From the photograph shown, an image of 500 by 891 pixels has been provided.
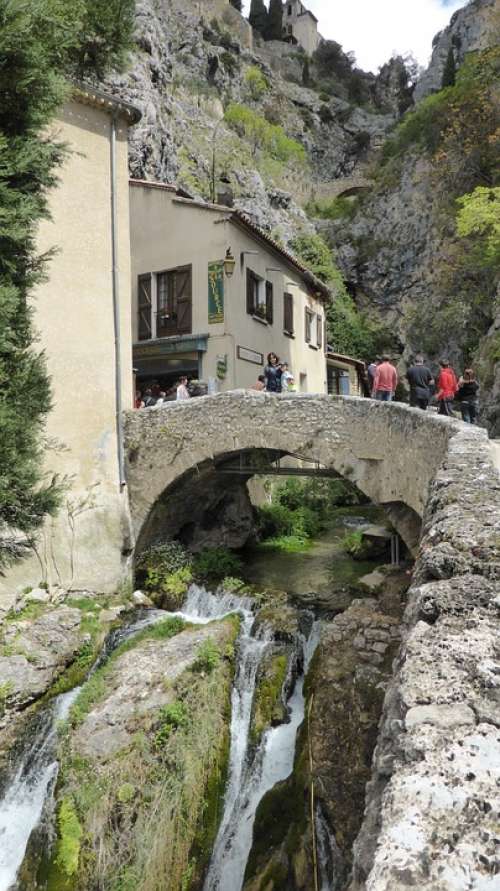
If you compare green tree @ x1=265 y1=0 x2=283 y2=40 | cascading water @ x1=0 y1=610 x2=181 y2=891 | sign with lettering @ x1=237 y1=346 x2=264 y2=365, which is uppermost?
green tree @ x1=265 y1=0 x2=283 y2=40

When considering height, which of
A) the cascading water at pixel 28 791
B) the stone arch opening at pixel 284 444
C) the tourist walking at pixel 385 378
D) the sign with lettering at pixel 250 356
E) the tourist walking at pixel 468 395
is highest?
the sign with lettering at pixel 250 356

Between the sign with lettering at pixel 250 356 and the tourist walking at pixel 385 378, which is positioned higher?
the sign with lettering at pixel 250 356

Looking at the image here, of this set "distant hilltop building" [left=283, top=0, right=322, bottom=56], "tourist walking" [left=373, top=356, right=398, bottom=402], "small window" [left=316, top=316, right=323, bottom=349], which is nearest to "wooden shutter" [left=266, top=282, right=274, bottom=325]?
"small window" [left=316, top=316, right=323, bottom=349]

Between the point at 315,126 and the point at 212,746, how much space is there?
55.8 m

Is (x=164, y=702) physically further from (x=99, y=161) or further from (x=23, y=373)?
(x=99, y=161)

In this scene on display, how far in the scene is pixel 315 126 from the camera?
52281 mm

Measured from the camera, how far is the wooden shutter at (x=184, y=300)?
1655 centimetres

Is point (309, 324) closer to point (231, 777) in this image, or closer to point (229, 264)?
point (229, 264)

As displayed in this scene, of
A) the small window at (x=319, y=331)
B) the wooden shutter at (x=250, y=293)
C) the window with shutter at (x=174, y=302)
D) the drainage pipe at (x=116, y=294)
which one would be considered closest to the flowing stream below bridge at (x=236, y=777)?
the drainage pipe at (x=116, y=294)

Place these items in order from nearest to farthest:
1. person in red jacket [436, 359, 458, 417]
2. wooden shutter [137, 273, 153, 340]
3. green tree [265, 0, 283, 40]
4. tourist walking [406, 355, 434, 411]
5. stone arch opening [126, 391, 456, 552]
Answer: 1. stone arch opening [126, 391, 456, 552]
2. tourist walking [406, 355, 434, 411]
3. person in red jacket [436, 359, 458, 417]
4. wooden shutter [137, 273, 153, 340]
5. green tree [265, 0, 283, 40]

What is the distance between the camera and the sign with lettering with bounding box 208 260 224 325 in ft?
52.0

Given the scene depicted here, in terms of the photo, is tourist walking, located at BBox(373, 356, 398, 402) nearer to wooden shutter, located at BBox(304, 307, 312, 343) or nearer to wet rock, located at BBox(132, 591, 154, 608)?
wet rock, located at BBox(132, 591, 154, 608)

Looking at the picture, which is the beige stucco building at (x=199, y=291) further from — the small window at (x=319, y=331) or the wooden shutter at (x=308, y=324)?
the small window at (x=319, y=331)

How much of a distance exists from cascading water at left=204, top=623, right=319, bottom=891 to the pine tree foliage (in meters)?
4.29
